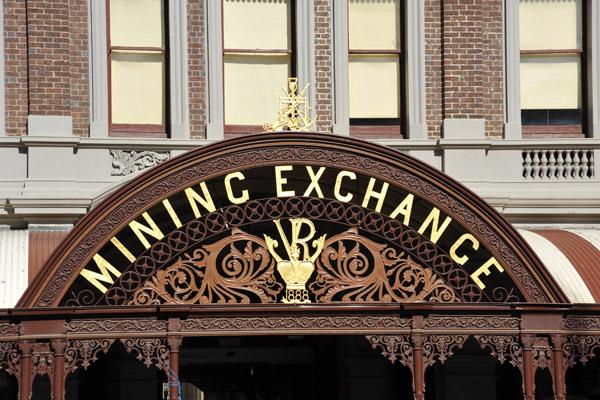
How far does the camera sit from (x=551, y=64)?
16.5m

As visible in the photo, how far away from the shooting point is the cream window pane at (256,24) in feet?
52.9

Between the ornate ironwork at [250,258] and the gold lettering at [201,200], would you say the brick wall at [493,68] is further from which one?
the gold lettering at [201,200]

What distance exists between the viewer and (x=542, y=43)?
1648cm

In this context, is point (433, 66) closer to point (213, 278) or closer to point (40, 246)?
point (213, 278)

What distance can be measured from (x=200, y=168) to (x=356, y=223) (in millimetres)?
1884

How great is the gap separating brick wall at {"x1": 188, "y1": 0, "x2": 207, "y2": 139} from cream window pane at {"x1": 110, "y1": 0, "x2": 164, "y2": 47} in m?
0.45

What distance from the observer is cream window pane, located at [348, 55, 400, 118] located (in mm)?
16219

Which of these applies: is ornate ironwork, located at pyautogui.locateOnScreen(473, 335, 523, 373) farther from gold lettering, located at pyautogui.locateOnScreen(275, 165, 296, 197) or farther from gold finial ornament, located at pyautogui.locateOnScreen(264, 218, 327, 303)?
gold lettering, located at pyautogui.locateOnScreen(275, 165, 296, 197)

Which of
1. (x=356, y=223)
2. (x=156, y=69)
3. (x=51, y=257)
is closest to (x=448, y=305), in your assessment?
(x=356, y=223)

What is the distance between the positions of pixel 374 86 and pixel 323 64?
82 cm

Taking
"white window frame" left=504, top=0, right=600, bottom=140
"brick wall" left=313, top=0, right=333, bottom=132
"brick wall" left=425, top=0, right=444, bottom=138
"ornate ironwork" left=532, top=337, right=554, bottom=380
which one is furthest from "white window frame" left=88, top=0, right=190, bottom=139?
"ornate ironwork" left=532, top=337, right=554, bottom=380

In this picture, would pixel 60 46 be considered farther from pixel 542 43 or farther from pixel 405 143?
pixel 542 43

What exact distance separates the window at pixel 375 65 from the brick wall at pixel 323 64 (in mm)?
355

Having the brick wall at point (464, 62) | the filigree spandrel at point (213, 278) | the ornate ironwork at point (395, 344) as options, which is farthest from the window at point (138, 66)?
the ornate ironwork at point (395, 344)
